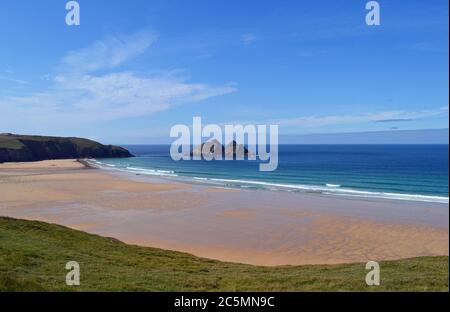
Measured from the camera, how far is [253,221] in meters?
30.5

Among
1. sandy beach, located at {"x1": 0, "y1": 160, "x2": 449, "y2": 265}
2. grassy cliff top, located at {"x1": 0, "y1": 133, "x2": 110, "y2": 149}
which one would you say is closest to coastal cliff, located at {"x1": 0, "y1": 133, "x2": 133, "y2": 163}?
grassy cliff top, located at {"x1": 0, "y1": 133, "x2": 110, "y2": 149}

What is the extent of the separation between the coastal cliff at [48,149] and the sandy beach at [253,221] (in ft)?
221

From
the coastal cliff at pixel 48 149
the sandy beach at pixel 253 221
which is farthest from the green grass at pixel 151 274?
the coastal cliff at pixel 48 149

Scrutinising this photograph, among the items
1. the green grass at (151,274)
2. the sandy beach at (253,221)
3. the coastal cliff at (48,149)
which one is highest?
the coastal cliff at (48,149)

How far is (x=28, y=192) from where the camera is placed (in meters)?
47.1

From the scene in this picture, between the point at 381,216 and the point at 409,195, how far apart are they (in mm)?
13449

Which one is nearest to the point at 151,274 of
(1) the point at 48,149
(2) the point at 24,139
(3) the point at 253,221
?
(3) the point at 253,221

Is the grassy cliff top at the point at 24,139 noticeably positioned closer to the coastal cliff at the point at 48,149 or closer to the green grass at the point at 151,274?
the coastal cliff at the point at 48,149

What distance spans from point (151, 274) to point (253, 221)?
1937 cm

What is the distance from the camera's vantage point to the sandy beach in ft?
72.5

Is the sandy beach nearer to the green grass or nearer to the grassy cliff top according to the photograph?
the green grass

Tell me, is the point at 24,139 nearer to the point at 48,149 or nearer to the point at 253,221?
the point at 48,149

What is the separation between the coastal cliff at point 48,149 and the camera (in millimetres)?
108694
